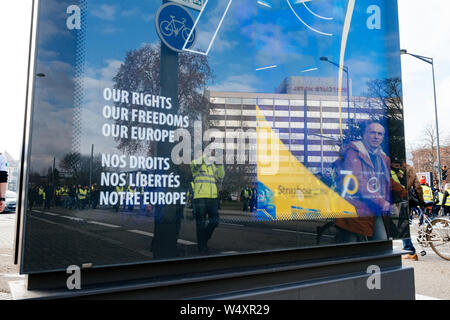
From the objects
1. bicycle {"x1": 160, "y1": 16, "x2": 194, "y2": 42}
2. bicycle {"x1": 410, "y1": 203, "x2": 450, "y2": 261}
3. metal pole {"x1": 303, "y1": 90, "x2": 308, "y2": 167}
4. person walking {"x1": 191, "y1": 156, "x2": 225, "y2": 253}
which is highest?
bicycle {"x1": 160, "y1": 16, "x2": 194, "y2": 42}

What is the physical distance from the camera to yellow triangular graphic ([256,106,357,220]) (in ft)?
10.4

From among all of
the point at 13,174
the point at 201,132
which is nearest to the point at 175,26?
the point at 201,132

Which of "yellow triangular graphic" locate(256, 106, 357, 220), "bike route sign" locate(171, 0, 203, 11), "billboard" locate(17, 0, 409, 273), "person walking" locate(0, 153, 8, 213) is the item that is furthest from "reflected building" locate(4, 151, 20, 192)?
"yellow triangular graphic" locate(256, 106, 357, 220)

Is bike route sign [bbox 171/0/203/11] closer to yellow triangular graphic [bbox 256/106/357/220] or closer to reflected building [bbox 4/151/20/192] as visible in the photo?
yellow triangular graphic [bbox 256/106/357/220]

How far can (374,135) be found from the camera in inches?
162

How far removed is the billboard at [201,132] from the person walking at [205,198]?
0.04ft

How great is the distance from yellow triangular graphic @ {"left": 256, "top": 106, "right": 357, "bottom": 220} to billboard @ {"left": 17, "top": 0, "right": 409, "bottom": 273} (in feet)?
0.04

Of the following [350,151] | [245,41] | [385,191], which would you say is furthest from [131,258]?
[385,191]

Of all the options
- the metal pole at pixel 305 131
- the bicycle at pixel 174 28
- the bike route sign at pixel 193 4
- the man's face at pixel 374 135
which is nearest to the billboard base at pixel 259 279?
the metal pole at pixel 305 131

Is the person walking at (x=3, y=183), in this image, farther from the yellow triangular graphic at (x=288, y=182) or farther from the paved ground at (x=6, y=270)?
the yellow triangular graphic at (x=288, y=182)

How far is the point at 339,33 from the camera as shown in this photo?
389cm

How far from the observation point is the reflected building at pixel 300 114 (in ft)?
9.93
